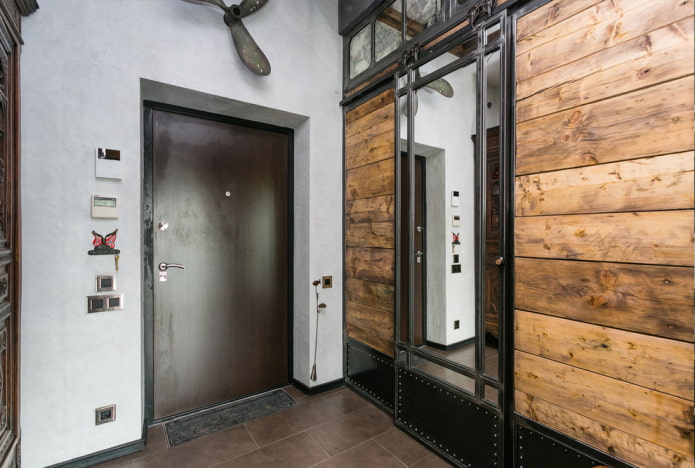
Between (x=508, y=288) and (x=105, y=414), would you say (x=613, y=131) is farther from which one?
(x=105, y=414)

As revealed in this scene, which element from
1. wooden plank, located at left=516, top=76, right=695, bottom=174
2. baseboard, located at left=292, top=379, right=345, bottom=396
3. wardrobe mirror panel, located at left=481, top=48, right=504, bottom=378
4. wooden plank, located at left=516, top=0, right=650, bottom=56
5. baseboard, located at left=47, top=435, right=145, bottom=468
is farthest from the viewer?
baseboard, located at left=292, top=379, right=345, bottom=396

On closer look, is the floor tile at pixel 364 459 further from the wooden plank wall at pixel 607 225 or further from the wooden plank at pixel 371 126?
the wooden plank at pixel 371 126

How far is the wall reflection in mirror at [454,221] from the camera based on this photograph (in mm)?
1735

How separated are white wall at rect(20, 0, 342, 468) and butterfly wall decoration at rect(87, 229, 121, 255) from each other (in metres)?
0.03

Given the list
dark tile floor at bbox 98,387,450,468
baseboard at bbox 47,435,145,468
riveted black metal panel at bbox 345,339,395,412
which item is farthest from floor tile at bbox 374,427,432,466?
baseboard at bbox 47,435,145,468

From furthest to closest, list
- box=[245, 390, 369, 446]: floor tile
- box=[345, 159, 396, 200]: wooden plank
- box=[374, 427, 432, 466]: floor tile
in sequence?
box=[345, 159, 396, 200]: wooden plank → box=[245, 390, 369, 446]: floor tile → box=[374, 427, 432, 466]: floor tile

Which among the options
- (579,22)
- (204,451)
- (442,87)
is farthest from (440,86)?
(204,451)

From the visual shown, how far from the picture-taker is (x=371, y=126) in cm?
258

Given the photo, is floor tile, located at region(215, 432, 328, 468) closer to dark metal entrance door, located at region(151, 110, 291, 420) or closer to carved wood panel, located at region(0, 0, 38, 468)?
dark metal entrance door, located at region(151, 110, 291, 420)

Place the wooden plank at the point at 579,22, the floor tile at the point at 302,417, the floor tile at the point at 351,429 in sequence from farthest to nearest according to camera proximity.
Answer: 1. the floor tile at the point at 302,417
2. the floor tile at the point at 351,429
3. the wooden plank at the point at 579,22

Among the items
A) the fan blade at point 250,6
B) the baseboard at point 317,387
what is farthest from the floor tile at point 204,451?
the fan blade at point 250,6

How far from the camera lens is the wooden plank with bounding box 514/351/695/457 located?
3.70 feet

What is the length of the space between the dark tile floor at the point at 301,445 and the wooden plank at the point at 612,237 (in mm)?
1373

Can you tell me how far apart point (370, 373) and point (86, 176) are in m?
2.28
